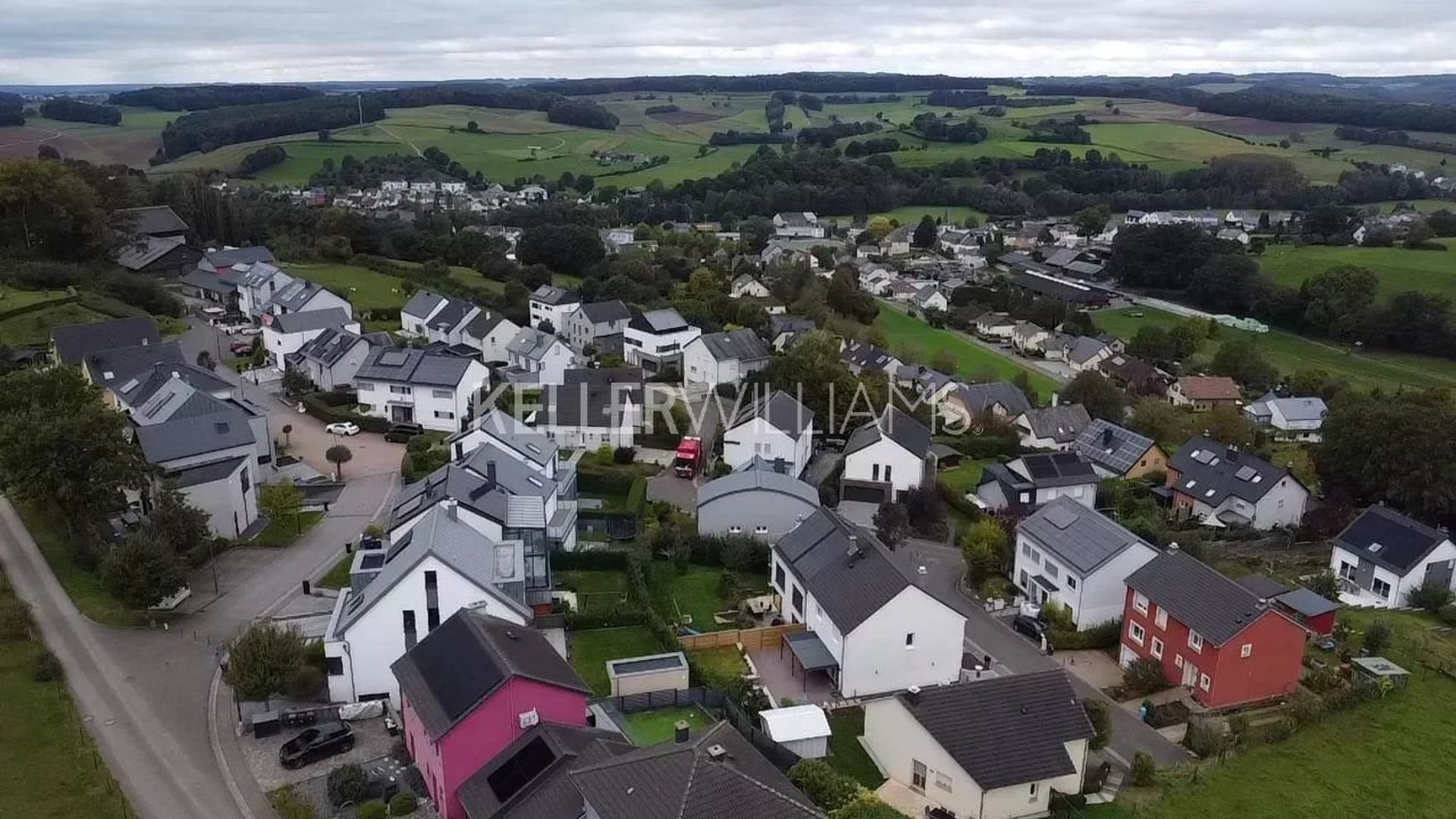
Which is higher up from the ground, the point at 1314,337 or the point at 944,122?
the point at 944,122

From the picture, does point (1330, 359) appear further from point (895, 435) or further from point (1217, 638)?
point (1217, 638)

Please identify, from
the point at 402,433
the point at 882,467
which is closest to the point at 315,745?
the point at 882,467

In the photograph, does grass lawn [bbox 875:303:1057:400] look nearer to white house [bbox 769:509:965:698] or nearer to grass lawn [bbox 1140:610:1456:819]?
white house [bbox 769:509:965:698]

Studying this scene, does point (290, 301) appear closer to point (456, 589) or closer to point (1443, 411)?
point (456, 589)

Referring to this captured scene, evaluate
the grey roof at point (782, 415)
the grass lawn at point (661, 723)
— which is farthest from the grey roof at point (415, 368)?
the grass lawn at point (661, 723)

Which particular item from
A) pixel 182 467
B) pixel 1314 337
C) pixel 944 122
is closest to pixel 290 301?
pixel 182 467

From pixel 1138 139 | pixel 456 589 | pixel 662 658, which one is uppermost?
pixel 1138 139
